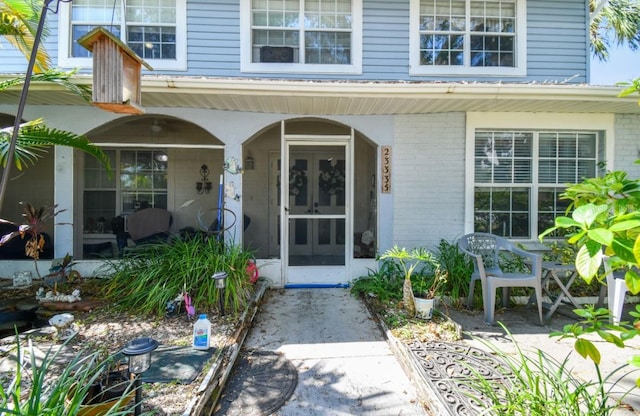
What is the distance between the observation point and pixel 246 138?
4.97 meters

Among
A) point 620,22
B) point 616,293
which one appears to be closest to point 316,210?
point 616,293

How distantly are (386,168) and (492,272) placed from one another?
2028 millimetres

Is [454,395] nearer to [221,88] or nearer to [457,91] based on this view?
[457,91]

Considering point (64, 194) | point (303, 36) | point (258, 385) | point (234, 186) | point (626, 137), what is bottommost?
point (258, 385)

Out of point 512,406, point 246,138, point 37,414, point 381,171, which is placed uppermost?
→ point 246,138

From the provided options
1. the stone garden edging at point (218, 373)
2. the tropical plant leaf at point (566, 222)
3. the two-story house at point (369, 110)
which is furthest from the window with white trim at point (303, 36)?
the tropical plant leaf at point (566, 222)

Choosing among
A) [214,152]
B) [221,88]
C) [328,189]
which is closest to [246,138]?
[221,88]

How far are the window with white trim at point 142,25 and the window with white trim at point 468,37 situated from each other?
395 centimetres

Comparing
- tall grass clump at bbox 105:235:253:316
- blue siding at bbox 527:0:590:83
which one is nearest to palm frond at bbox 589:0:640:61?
blue siding at bbox 527:0:590:83

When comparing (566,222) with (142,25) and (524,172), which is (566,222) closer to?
(524,172)

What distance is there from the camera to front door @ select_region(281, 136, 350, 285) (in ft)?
17.3

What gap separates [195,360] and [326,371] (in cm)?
114

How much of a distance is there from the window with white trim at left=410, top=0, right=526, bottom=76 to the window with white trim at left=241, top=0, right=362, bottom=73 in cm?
108

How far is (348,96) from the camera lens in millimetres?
4254
